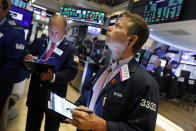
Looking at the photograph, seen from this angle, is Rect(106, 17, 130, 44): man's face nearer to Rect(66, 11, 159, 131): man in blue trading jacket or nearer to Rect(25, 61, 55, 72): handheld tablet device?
Rect(66, 11, 159, 131): man in blue trading jacket

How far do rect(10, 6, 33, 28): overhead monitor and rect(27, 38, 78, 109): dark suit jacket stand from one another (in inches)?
60.9

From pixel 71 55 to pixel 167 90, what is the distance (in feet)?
14.6

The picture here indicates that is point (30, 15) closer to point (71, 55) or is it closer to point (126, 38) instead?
point (71, 55)

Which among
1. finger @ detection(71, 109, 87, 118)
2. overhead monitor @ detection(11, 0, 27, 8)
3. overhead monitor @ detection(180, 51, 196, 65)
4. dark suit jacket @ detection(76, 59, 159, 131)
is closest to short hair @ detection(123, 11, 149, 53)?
dark suit jacket @ detection(76, 59, 159, 131)

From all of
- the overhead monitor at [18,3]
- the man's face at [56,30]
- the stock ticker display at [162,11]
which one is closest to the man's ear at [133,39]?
the man's face at [56,30]

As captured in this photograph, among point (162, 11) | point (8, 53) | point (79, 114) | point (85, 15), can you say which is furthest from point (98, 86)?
point (85, 15)

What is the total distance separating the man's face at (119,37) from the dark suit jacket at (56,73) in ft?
2.36

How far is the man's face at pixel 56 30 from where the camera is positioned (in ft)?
4.79

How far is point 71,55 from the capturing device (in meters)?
1.62

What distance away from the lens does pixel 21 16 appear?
2.81 meters

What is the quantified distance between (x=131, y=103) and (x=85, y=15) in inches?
282

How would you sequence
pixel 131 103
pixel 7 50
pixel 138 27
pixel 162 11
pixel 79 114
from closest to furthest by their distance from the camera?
pixel 79 114 < pixel 131 103 < pixel 138 27 < pixel 7 50 < pixel 162 11

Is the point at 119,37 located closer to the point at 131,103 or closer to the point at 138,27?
the point at 138,27

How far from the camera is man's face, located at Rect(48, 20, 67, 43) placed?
146cm
